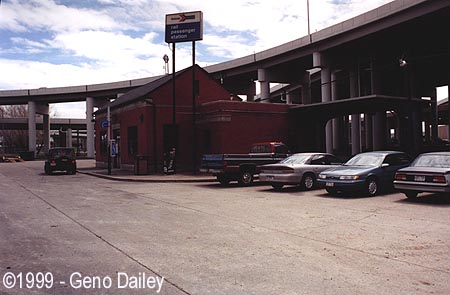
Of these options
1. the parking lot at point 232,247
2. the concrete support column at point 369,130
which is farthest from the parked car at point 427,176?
the concrete support column at point 369,130

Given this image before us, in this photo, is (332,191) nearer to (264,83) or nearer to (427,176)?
(427,176)

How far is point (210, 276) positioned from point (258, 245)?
6.42ft

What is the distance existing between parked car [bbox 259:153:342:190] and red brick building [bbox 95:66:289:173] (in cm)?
1014

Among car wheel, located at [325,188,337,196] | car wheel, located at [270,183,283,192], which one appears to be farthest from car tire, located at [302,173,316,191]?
car wheel, located at [325,188,337,196]

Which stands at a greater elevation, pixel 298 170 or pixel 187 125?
pixel 187 125

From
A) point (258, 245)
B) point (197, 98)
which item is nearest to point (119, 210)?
point (258, 245)

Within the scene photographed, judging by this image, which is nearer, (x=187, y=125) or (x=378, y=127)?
(x=187, y=125)

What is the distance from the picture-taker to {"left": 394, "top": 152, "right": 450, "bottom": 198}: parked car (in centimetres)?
1191

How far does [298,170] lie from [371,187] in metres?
2.93

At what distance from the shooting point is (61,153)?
96.3 feet

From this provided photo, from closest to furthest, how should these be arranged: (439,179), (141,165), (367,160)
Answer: (439,179) → (367,160) → (141,165)

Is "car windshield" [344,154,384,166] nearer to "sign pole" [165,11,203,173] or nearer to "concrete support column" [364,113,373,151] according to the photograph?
"sign pole" [165,11,203,173]

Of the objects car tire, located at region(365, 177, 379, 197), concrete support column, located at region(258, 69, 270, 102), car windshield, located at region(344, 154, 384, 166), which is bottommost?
car tire, located at region(365, 177, 379, 197)

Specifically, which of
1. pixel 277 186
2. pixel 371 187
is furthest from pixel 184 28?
pixel 371 187
